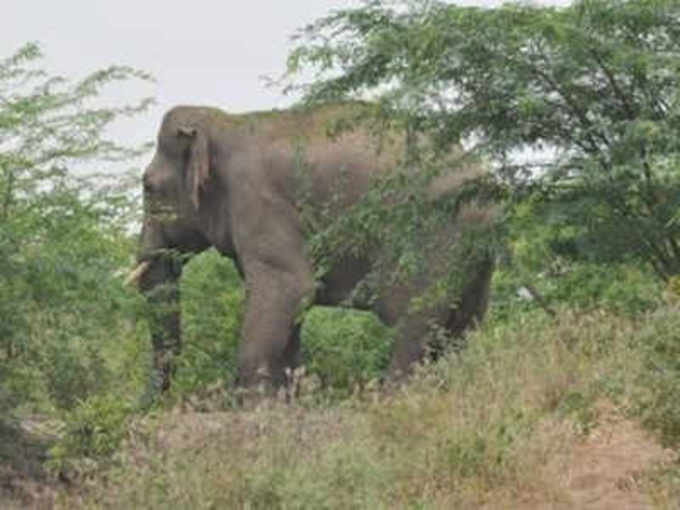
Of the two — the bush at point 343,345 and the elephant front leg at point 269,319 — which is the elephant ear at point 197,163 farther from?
the bush at point 343,345

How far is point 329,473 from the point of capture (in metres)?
10.1

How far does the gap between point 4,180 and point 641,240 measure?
5.00 metres

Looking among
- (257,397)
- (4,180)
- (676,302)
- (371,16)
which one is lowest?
(257,397)

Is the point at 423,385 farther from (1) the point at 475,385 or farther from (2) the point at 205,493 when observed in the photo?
(2) the point at 205,493

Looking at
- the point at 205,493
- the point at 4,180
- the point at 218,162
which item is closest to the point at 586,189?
the point at 205,493

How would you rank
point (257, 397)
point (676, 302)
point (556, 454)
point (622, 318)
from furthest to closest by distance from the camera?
1. point (257, 397)
2. point (622, 318)
3. point (556, 454)
4. point (676, 302)

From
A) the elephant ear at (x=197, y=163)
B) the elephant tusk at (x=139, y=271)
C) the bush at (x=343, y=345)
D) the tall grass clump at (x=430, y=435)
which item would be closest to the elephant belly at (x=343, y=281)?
the elephant ear at (x=197, y=163)

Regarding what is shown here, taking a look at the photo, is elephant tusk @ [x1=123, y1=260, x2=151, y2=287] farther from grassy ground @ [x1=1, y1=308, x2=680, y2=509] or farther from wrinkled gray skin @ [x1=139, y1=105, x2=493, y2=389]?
grassy ground @ [x1=1, y1=308, x2=680, y2=509]

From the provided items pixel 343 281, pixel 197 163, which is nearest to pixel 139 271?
pixel 197 163

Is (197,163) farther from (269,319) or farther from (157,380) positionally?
(157,380)

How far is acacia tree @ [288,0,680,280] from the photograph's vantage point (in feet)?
40.9

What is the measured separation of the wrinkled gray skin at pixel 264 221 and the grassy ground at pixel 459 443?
115 inches

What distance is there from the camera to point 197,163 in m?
18.5

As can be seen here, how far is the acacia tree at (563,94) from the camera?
490 inches
